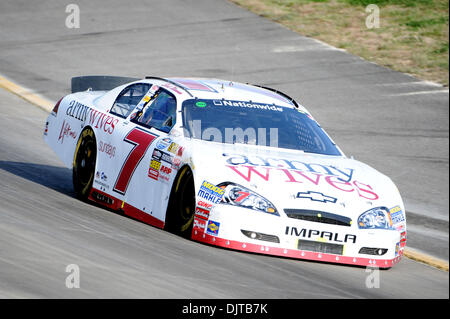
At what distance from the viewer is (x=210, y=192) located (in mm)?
7508

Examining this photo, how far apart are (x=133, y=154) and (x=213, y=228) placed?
66.0 inches

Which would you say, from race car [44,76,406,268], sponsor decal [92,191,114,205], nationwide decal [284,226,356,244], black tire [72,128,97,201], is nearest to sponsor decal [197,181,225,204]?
race car [44,76,406,268]

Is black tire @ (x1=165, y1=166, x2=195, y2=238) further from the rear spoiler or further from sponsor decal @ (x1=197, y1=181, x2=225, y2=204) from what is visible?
the rear spoiler

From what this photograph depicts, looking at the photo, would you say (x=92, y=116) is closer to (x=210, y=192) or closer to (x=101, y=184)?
(x=101, y=184)

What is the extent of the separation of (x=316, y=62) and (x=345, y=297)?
13378 millimetres

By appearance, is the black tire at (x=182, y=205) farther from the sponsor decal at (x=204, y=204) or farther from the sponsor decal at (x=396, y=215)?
the sponsor decal at (x=396, y=215)

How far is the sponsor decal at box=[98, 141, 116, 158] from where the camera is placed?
9.23 meters

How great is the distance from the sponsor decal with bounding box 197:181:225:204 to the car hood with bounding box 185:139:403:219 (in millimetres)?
46

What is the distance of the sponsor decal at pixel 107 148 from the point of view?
9.23 meters

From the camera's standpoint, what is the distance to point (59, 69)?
61.7 ft

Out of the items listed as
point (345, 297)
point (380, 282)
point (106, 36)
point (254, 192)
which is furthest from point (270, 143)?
point (106, 36)

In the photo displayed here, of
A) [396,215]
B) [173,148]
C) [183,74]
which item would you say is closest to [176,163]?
[173,148]
